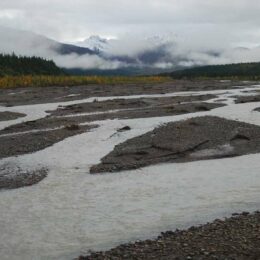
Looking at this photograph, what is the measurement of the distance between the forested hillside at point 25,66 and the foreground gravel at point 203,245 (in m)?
128

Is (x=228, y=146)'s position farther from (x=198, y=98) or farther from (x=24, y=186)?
(x=198, y=98)

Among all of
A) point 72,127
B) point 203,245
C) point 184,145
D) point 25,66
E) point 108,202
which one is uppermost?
point 25,66

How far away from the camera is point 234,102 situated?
208ft

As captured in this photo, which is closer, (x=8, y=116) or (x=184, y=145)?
(x=184, y=145)

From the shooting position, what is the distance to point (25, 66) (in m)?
157

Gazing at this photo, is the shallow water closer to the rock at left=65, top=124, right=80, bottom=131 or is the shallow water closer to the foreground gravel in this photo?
the foreground gravel

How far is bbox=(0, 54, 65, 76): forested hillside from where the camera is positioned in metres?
147

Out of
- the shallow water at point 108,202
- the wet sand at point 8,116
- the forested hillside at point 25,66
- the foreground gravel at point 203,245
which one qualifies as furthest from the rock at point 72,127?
the forested hillside at point 25,66

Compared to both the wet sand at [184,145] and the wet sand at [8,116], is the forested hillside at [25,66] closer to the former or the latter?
the wet sand at [8,116]

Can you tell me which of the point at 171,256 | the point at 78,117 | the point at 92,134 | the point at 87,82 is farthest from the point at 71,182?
the point at 87,82

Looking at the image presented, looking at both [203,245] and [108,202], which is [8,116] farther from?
[203,245]

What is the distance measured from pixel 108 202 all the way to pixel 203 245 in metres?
6.59

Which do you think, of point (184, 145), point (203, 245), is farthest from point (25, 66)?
point (203, 245)

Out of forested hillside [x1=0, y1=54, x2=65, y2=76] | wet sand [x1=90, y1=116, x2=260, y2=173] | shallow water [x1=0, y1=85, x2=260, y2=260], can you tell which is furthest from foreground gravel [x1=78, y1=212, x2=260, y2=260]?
forested hillside [x1=0, y1=54, x2=65, y2=76]
